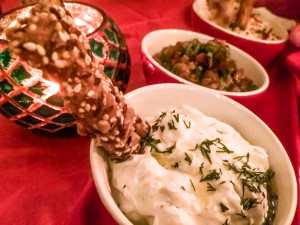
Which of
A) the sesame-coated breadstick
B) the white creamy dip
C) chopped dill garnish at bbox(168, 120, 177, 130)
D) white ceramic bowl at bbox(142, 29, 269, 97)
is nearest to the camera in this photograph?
the sesame-coated breadstick

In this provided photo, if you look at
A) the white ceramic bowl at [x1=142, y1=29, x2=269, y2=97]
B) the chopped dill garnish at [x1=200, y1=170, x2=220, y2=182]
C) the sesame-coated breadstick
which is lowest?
the white ceramic bowl at [x1=142, y1=29, x2=269, y2=97]

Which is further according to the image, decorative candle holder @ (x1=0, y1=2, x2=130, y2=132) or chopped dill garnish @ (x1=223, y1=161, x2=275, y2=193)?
decorative candle holder @ (x1=0, y1=2, x2=130, y2=132)

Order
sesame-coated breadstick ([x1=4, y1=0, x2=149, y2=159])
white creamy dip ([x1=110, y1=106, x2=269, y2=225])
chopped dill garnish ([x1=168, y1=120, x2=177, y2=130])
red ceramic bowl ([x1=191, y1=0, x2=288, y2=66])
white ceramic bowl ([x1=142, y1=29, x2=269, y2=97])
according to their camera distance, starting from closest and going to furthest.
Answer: sesame-coated breadstick ([x1=4, y1=0, x2=149, y2=159]), white creamy dip ([x1=110, y1=106, x2=269, y2=225]), chopped dill garnish ([x1=168, y1=120, x2=177, y2=130]), white ceramic bowl ([x1=142, y1=29, x2=269, y2=97]), red ceramic bowl ([x1=191, y1=0, x2=288, y2=66])

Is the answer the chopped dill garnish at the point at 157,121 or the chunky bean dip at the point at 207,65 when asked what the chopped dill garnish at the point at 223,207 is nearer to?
the chopped dill garnish at the point at 157,121

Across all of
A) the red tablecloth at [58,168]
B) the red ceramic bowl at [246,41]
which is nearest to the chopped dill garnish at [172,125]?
the red tablecloth at [58,168]

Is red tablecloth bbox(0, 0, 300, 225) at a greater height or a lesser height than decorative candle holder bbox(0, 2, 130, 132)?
lesser

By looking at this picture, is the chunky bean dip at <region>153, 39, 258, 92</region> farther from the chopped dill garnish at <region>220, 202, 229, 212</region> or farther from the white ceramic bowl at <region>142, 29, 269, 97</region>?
the chopped dill garnish at <region>220, 202, 229, 212</region>

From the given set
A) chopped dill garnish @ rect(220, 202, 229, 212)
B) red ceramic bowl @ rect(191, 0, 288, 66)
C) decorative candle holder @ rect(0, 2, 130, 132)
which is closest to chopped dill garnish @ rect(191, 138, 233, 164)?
chopped dill garnish @ rect(220, 202, 229, 212)

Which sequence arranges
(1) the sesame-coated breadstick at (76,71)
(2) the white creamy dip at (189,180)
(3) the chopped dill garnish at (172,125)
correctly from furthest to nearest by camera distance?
(3) the chopped dill garnish at (172,125) → (2) the white creamy dip at (189,180) → (1) the sesame-coated breadstick at (76,71)
